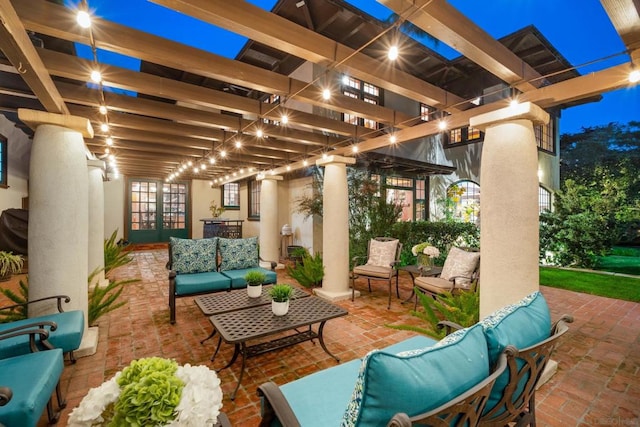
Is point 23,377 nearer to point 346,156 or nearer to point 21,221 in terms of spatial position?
point 346,156

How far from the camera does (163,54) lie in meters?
2.22

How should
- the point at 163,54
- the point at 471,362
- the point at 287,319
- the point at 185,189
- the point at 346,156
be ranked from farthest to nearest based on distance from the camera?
the point at 185,189, the point at 346,156, the point at 287,319, the point at 163,54, the point at 471,362

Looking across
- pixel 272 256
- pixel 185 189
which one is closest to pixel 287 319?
pixel 272 256

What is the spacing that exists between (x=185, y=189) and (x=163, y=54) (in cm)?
1055

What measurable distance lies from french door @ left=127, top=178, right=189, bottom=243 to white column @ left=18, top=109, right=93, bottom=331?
30.0ft

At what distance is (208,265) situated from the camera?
4.50 meters

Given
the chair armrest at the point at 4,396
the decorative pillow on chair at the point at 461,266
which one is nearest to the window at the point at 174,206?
the decorative pillow on chair at the point at 461,266

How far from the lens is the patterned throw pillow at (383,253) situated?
483 cm

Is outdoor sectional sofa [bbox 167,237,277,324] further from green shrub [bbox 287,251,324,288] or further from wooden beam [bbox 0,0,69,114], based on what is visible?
wooden beam [bbox 0,0,69,114]

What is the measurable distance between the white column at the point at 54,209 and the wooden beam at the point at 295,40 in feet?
6.70

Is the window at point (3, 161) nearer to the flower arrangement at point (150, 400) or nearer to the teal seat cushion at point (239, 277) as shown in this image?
the teal seat cushion at point (239, 277)

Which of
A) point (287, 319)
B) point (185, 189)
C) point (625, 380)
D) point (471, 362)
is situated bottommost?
point (625, 380)

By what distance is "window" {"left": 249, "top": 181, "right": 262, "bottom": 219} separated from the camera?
10.4m

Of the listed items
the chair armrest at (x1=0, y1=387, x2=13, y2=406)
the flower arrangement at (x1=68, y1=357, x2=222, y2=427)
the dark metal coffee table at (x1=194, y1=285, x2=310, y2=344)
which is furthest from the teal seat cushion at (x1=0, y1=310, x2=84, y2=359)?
the flower arrangement at (x1=68, y1=357, x2=222, y2=427)
